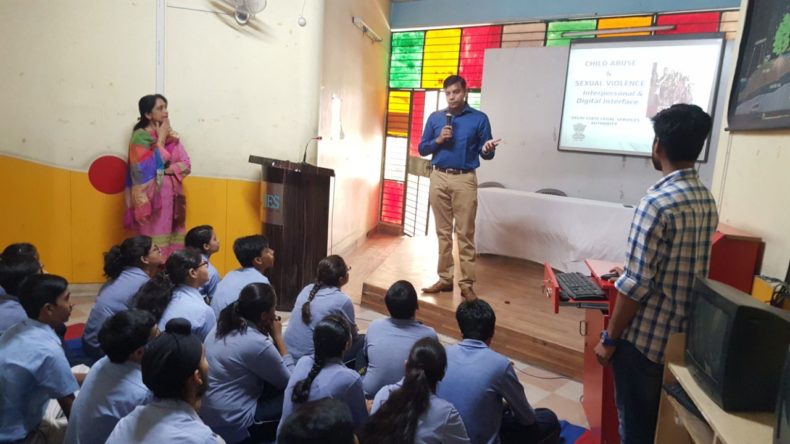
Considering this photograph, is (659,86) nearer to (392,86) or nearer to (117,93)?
(392,86)

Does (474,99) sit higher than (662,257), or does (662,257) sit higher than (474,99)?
(474,99)

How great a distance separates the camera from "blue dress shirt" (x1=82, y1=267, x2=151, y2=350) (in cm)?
232

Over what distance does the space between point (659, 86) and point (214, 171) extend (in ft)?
13.1

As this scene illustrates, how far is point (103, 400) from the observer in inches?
59.4

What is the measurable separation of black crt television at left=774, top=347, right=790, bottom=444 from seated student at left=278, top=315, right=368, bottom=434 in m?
1.10

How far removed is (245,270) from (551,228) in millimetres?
2861

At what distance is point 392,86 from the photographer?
6.55 meters

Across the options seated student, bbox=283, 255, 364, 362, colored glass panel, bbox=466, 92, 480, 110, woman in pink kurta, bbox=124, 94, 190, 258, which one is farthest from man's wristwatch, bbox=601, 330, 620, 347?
colored glass panel, bbox=466, 92, 480, 110

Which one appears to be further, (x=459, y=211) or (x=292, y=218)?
(x=292, y=218)

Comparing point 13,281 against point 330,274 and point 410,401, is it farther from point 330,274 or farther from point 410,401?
point 410,401

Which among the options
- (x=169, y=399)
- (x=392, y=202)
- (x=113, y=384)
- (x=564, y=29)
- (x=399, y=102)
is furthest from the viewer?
(x=392, y=202)

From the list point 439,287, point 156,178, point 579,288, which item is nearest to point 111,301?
point 156,178

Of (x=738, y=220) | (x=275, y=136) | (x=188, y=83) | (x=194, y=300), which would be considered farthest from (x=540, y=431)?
(x=188, y=83)

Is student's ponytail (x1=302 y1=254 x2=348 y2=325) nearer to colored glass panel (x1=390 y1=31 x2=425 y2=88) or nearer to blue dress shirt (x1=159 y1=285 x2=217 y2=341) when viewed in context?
blue dress shirt (x1=159 y1=285 x2=217 y2=341)
